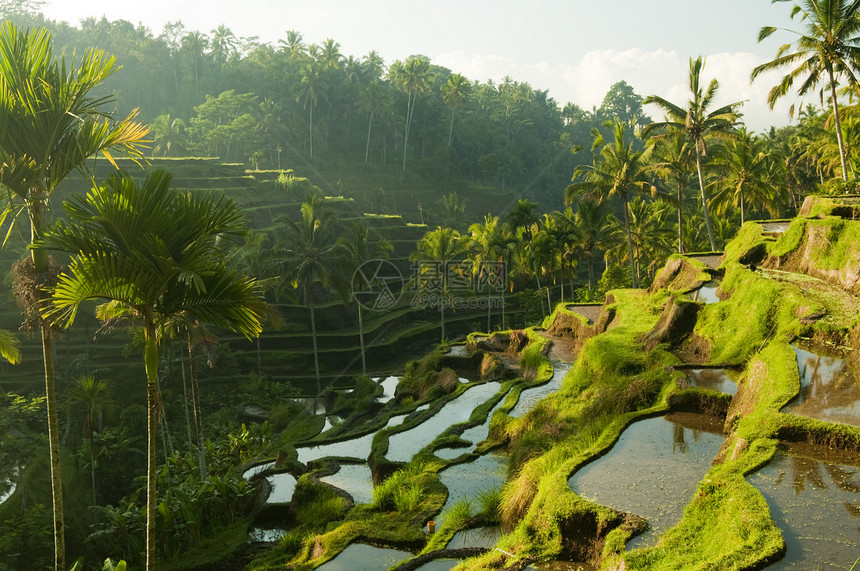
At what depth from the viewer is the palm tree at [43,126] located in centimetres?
630

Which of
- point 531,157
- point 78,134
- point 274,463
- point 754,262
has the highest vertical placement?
point 531,157

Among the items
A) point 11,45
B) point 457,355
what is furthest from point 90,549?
point 457,355

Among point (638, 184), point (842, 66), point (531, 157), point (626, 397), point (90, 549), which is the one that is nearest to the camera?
point (626, 397)

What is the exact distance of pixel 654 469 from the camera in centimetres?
869

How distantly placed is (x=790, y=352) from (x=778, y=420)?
259 cm

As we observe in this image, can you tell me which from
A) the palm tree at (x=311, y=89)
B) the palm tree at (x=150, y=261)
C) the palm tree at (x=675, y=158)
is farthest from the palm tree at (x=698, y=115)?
the palm tree at (x=311, y=89)

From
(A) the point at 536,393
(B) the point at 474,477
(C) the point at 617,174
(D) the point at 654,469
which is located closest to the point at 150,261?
(D) the point at 654,469

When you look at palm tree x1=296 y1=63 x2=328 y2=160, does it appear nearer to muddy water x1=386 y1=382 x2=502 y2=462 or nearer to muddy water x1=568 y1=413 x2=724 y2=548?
muddy water x1=386 y1=382 x2=502 y2=462

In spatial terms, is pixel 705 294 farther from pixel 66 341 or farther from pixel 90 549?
pixel 66 341

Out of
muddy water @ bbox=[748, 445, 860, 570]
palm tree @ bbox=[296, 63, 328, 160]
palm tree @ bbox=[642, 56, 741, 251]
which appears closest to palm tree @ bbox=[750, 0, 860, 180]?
palm tree @ bbox=[642, 56, 741, 251]

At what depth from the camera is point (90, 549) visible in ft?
47.0

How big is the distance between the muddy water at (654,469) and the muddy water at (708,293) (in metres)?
6.38

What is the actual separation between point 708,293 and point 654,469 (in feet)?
32.8

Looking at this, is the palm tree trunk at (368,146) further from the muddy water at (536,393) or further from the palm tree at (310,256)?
the muddy water at (536,393)
